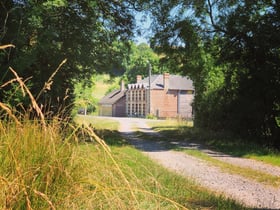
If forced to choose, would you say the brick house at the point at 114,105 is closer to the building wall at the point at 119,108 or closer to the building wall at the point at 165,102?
the building wall at the point at 119,108

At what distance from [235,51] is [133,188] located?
15.7m

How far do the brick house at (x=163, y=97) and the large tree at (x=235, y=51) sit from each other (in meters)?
40.2

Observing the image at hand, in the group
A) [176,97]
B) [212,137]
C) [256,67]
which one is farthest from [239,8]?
[176,97]

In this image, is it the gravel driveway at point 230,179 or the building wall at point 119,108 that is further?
the building wall at point 119,108

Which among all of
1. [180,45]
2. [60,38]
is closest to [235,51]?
[180,45]

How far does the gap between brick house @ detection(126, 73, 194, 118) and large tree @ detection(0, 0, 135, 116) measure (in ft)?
137

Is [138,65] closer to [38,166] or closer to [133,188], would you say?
[38,166]

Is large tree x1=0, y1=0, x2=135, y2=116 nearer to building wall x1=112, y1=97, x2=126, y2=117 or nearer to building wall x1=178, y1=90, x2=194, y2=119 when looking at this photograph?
building wall x1=178, y1=90, x2=194, y2=119

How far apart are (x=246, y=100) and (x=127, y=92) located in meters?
54.9

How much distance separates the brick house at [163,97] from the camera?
208 feet

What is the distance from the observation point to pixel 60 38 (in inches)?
629

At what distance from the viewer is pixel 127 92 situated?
71.5 meters

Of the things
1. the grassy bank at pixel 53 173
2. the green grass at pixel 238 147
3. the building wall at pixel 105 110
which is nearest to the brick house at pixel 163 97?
the building wall at pixel 105 110

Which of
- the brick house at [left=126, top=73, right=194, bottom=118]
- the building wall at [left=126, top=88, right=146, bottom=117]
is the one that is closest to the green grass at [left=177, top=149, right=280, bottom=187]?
the brick house at [left=126, top=73, right=194, bottom=118]
